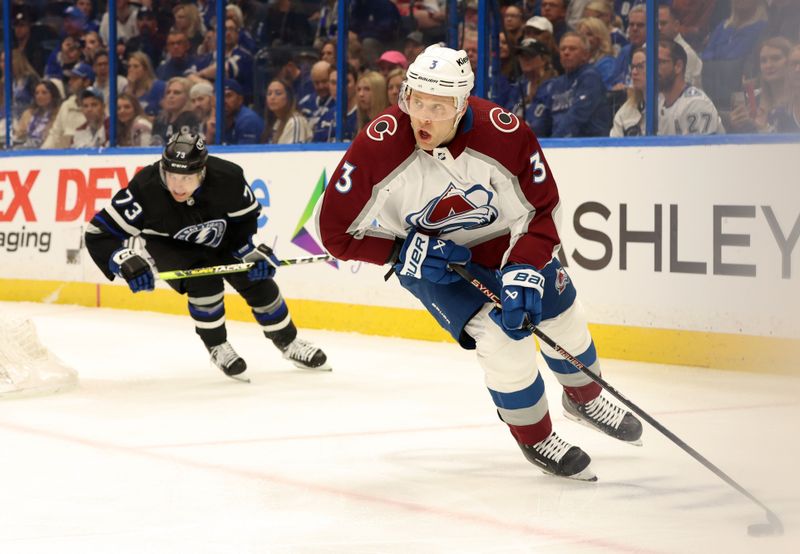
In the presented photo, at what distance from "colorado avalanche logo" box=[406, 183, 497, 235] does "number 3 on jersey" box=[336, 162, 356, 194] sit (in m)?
0.18

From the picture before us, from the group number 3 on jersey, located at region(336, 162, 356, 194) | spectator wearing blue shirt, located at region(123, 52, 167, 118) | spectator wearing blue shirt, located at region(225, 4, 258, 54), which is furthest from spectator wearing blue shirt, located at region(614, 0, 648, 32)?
spectator wearing blue shirt, located at region(123, 52, 167, 118)

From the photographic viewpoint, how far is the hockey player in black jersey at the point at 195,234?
435 cm

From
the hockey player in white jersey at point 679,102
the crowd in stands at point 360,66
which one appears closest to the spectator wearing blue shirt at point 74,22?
the crowd in stands at point 360,66

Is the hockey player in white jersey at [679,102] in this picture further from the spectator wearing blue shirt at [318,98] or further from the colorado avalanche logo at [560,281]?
the colorado avalanche logo at [560,281]

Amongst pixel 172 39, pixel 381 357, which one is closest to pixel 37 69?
pixel 172 39

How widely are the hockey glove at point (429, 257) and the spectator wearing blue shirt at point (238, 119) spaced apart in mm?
4049

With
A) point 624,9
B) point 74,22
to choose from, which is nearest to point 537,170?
point 624,9

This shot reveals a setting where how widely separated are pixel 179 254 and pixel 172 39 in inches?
124

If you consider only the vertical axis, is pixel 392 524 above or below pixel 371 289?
above

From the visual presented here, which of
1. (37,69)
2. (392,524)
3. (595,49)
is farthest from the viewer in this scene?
(37,69)

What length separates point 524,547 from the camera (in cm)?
236

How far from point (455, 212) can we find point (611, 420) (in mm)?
704

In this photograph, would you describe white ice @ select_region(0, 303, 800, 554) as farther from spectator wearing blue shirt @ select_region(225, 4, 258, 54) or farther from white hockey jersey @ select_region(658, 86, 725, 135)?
spectator wearing blue shirt @ select_region(225, 4, 258, 54)

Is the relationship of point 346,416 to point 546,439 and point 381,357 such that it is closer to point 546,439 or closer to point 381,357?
point 546,439
